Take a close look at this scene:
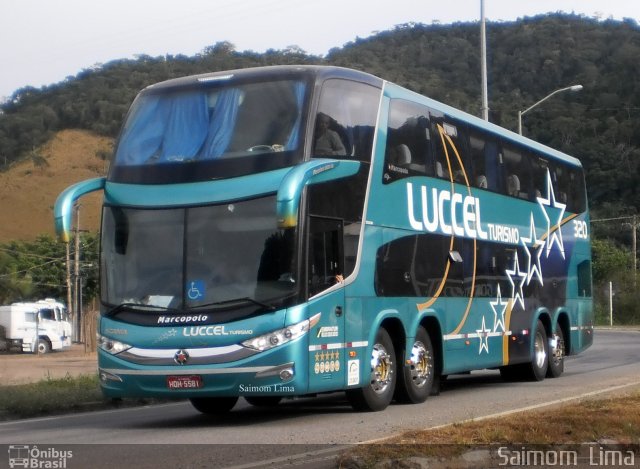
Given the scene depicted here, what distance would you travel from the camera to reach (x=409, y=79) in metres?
78.2

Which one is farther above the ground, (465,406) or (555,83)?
(555,83)

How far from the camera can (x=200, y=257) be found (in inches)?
506

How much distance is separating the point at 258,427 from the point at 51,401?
4.79m

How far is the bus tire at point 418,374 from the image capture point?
15055 mm

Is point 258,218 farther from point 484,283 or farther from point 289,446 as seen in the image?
point 484,283

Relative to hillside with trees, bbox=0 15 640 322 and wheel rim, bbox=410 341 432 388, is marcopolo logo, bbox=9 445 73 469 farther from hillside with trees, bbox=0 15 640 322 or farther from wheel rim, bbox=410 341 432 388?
hillside with trees, bbox=0 15 640 322

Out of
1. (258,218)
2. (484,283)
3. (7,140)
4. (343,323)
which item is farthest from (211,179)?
(7,140)

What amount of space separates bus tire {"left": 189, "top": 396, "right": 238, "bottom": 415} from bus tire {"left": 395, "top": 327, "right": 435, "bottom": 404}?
2.32 m

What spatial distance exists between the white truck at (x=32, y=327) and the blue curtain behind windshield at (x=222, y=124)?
115 ft

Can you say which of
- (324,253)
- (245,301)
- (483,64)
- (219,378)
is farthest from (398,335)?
(483,64)

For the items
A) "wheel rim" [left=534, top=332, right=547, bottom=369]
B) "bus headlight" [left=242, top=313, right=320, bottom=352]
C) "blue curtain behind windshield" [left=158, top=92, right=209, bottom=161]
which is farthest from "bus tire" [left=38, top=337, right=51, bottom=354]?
"bus headlight" [left=242, top=313, right=320, bottom=352]

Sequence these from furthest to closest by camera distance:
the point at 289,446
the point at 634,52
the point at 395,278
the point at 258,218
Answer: the point at 634,52, the point at 395,278, the point at 258,218, the point at 289,446

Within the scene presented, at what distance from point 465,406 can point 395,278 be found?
1990 mm

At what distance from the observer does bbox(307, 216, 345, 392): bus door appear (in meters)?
12.8
